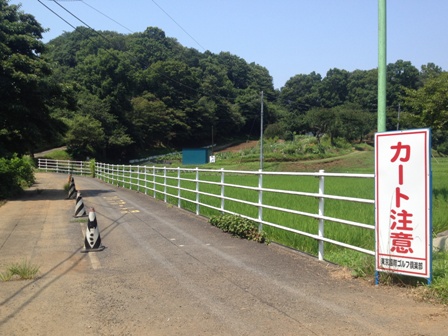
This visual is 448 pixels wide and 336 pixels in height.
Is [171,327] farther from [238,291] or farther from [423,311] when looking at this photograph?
[423,311]

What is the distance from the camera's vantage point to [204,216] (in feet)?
39.9

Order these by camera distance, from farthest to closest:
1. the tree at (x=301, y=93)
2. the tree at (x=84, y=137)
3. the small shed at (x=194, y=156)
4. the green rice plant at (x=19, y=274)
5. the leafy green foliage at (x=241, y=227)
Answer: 1. the tree at (x=301, y=93)
2. the small shed at (x=194, y=156)
3. the tree at (x=84, y=137)
4. the leafy green foliage at (x=241, y=227)
5. the green rice plant at (x=19, y=274)

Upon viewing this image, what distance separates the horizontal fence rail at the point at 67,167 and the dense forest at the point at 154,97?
3409mm

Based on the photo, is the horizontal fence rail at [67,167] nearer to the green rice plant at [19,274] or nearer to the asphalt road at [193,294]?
the asphalt road at [193,294]

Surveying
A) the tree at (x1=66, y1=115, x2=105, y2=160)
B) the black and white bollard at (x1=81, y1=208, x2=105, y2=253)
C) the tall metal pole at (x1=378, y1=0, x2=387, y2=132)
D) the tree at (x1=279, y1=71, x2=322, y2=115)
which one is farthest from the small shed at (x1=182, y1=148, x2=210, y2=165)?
the tall metal pole at (x1=378, y1=0, x2=387, y2=132)

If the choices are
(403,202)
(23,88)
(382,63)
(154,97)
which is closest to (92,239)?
(403,202)

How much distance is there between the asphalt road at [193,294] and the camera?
4230mm

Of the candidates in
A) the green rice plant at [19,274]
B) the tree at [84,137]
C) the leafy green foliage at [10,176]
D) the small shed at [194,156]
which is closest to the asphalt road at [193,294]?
the green rice plant at [19,274]

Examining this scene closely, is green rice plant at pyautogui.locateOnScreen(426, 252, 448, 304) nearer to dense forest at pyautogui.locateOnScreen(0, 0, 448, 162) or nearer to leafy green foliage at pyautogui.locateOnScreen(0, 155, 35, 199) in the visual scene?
dense forest at pyautogui.locateOnScreen(0, 0, 448, 162)

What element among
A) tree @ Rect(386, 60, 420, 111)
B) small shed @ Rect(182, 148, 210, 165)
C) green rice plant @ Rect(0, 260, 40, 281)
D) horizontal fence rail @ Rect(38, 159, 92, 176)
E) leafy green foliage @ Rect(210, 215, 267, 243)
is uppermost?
tree @ Rect(386, 60, 420, 111)

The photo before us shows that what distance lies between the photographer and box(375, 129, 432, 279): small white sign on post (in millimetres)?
4828

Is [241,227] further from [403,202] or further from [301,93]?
[301,93]

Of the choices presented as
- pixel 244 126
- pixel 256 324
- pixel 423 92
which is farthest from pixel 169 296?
pixel 244 126

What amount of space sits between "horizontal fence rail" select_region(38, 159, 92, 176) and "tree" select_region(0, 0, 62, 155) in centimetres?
1733
